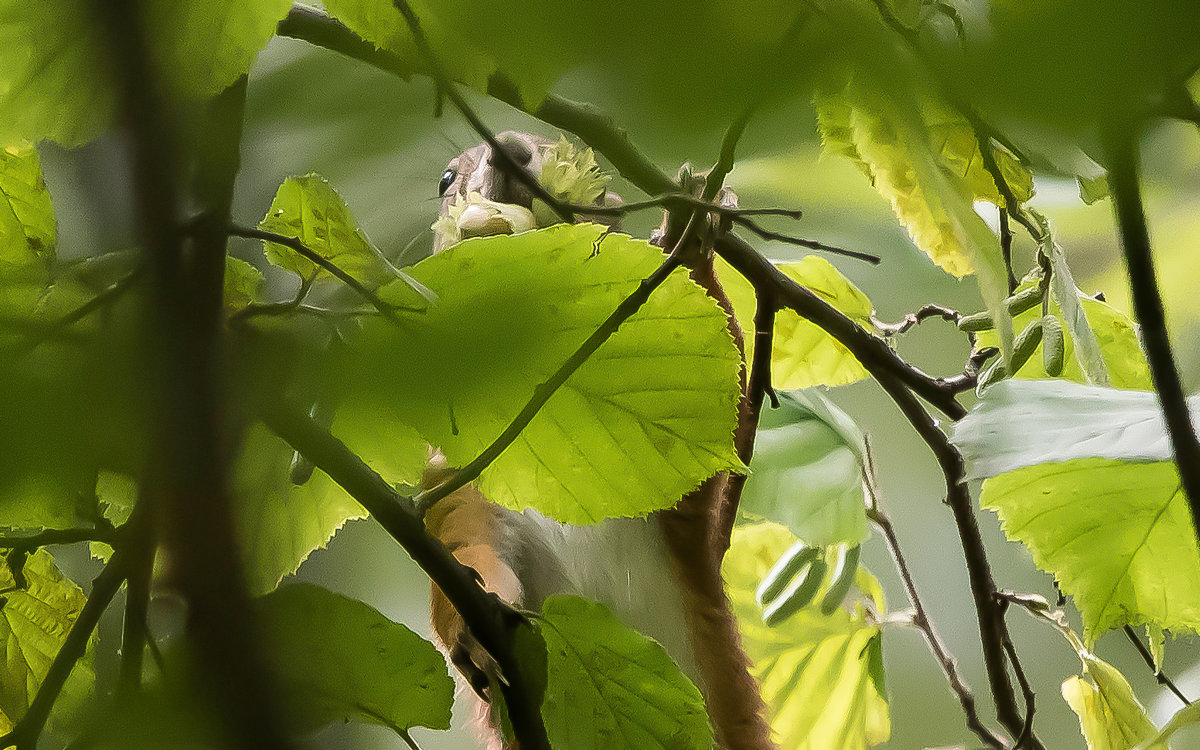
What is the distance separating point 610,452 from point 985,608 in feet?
1.13

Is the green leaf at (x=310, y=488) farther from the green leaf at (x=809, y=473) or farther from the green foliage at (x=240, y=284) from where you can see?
Answer: the green leaf at (x=809, y=473)

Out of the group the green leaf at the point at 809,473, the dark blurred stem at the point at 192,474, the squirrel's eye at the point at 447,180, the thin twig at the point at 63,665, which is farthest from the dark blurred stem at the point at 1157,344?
the squirrel's eye at the point at 447,180

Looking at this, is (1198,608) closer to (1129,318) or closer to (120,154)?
(1129,318)

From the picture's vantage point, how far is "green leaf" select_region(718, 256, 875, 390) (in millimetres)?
685

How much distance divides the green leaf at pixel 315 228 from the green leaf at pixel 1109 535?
0.28m

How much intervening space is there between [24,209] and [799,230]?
0.68m

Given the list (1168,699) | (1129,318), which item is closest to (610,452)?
(1129,318)

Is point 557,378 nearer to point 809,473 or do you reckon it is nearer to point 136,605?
point 136,605

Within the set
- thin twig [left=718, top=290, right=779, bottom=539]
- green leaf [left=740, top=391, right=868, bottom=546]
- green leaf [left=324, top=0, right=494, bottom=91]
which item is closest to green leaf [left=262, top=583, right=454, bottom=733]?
green leaf [left=324, top=0, right=494, bottom=91]

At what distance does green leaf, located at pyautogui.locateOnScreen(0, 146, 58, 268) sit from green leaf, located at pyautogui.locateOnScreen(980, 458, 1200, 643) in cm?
39

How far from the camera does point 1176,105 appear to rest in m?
0.11

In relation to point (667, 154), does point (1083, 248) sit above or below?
below

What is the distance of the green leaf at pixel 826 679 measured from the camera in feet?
2.46

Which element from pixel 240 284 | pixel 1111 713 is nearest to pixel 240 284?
pixel 240 284
